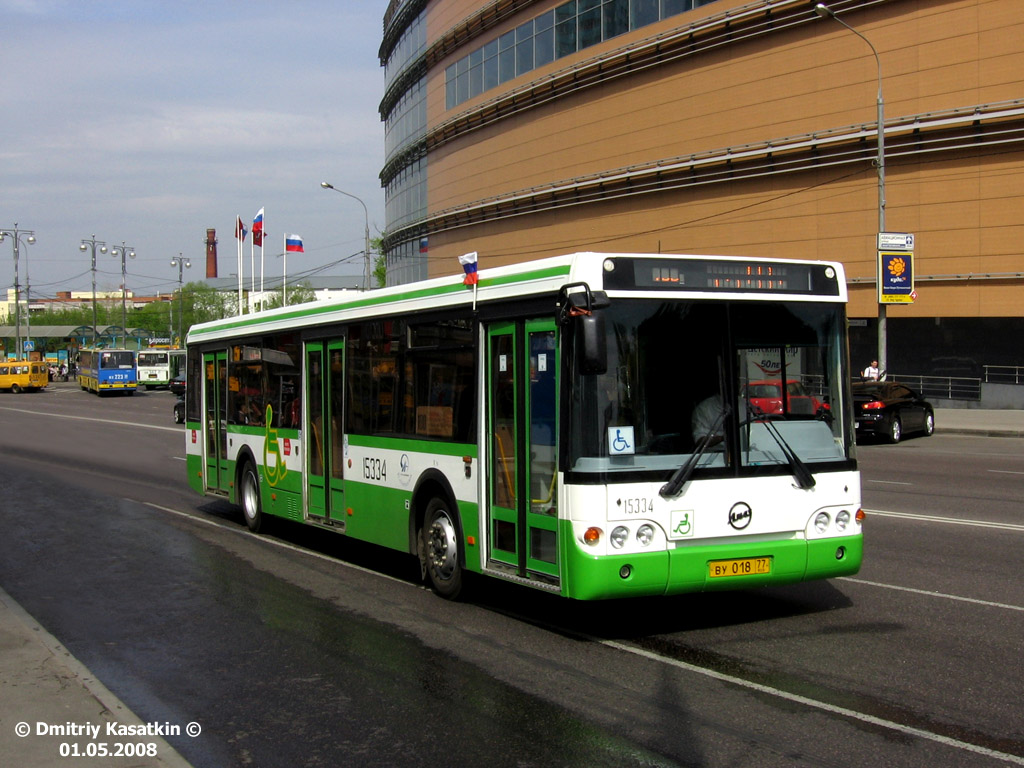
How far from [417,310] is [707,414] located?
3.23m

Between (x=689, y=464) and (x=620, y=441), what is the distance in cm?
52

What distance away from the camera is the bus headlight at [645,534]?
7.33m

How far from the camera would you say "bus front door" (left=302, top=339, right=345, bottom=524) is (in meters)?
11.3

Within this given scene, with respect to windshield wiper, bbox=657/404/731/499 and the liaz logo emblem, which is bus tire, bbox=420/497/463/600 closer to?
windshield wiper, bbox=657/404/731/499

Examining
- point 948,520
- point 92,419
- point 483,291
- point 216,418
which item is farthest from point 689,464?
point 92,419

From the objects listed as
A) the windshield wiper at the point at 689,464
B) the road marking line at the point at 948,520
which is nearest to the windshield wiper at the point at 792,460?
the windshield wiper at the point at 689,464

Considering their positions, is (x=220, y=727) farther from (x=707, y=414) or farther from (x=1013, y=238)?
(x=1013, y=238)

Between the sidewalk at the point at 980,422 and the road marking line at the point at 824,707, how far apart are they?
24.6m

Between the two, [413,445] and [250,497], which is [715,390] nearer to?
[413,445]

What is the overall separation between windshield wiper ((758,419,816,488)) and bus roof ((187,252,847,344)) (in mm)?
989

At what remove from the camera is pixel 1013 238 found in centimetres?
3641

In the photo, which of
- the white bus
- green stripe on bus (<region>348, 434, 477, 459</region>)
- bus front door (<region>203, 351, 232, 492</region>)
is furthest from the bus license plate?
the white bus

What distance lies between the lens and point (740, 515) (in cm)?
762

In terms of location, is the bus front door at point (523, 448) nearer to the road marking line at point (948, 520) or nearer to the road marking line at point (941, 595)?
the road marking line at point (941, 595)
